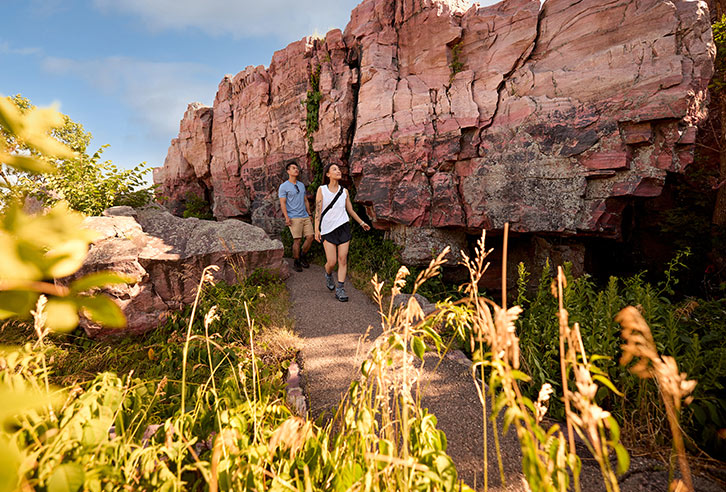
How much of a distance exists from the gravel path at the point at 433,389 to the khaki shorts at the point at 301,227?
6.46 ft

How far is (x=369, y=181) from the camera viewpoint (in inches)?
268

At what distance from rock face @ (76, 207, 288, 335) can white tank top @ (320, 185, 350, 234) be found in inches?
52.8

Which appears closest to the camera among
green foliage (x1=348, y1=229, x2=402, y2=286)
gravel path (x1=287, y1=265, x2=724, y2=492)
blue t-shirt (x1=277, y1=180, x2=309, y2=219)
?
gravel path (x1=287, y1=265, x2=724, y2=492)

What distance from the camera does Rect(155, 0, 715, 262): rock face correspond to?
469 centimetres

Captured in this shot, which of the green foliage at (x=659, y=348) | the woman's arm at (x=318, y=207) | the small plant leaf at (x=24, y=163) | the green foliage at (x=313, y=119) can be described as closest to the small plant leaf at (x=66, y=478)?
the small plant leaf at (x=24, y=163)

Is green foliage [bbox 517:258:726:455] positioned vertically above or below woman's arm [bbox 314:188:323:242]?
below

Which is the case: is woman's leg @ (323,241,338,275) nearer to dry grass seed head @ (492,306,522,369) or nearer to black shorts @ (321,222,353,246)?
black shorts @ (321,222,353,246)

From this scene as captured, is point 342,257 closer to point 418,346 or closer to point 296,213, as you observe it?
point 296,213

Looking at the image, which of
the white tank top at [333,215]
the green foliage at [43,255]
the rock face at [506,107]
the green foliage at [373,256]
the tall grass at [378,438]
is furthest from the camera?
the green foliage at [373,256]

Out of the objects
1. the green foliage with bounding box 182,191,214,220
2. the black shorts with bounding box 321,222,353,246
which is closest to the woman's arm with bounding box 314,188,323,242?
the black shorts with bounding box 321,222,353,246

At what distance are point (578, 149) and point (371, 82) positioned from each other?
443 cm

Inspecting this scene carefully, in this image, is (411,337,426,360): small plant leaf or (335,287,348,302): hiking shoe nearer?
(411,337,426,360): small plant leaf

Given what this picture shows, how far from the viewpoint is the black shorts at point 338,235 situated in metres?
4.95

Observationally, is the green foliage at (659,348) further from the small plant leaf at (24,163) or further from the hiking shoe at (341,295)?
the hiking shoe at (341,295)
